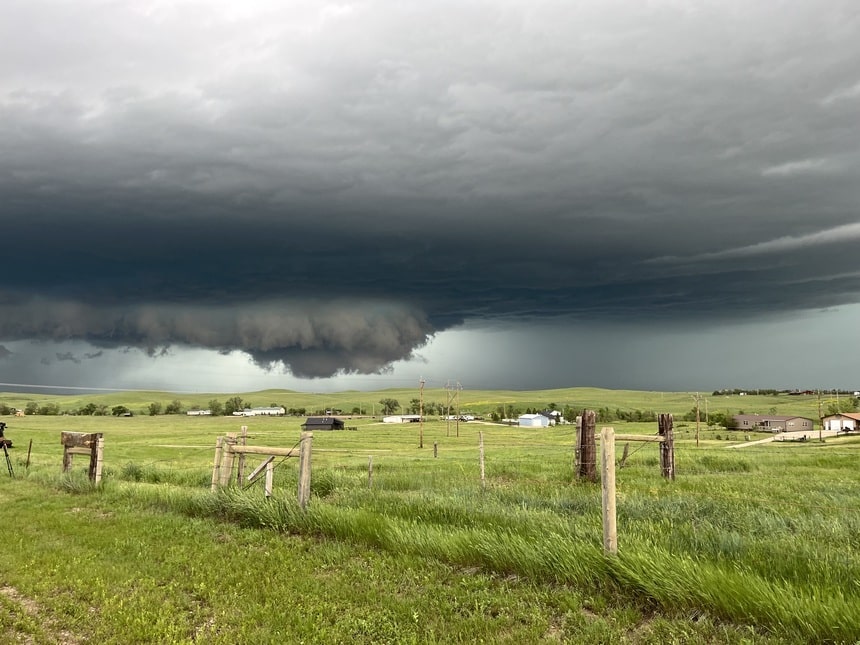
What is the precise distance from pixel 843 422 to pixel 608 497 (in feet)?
459

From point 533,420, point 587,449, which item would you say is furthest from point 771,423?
point 587,449

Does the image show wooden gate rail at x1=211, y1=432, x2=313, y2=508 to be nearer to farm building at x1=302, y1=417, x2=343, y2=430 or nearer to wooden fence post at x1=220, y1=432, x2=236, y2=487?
wooden fence post at x1=220, y1=432, x2=236, y2=487

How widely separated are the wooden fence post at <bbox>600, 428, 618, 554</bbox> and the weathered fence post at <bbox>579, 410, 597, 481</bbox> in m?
13.8

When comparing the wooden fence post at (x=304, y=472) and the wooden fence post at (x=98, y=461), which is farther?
the wooden fence post at (x=98, y=461)

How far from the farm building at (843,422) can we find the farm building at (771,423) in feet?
26.4

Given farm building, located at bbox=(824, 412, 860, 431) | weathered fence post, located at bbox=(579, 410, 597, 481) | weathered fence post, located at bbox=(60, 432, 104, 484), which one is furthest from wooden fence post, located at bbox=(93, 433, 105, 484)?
farm building, located at bbox=(824, 412, 860, 431)

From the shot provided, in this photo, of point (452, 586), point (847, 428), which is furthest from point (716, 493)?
point (847, 428)

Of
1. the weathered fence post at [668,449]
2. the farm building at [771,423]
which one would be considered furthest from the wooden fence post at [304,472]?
the farm building at [771,423]

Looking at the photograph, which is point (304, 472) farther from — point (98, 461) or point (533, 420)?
point (533, 420)

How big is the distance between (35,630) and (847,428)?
14270 centimetres

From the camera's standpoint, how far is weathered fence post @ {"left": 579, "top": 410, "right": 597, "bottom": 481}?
2292 cm

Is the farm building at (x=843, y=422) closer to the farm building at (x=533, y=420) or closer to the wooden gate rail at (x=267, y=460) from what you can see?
the farm building at (x=533, y=420)

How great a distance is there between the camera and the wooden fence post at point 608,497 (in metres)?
9.00

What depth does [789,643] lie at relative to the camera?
637 cm
